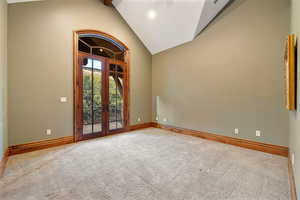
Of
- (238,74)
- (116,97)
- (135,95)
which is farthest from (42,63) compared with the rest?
(238,74)

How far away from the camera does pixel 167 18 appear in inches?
164

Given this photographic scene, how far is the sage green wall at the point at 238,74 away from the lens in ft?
9.77

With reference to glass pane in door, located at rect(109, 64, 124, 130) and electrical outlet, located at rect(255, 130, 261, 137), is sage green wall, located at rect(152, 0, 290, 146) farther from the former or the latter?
glass pane in door, located at rect(109, 64, 124, 130)

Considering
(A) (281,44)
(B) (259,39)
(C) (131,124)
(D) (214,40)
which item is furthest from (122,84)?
(A) (281,44)

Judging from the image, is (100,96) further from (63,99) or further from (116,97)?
(63,99)

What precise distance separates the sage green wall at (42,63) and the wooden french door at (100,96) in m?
0.27

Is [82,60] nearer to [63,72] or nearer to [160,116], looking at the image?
[63,72]

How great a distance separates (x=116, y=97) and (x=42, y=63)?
6.91 ft

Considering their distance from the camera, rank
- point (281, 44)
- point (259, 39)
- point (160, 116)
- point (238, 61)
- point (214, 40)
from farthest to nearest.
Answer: point (160, 116), point (214, 40), point (238, 61), point (259, 39), point (281, 44)

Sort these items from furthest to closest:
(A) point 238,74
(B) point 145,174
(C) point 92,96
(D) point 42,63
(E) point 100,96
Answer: (E) point 100,96 < (C) point 92,96 < (A) point 238,74 < (D) point 42,63 < (B) point 145,174

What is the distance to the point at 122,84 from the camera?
4.91 m

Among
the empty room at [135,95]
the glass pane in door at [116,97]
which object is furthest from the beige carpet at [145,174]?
the glass pane in door at [116,97]

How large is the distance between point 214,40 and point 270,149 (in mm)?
2853

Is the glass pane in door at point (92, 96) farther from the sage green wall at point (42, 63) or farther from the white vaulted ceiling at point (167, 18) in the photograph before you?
the white vaulted ceiling at point (167, 18)
